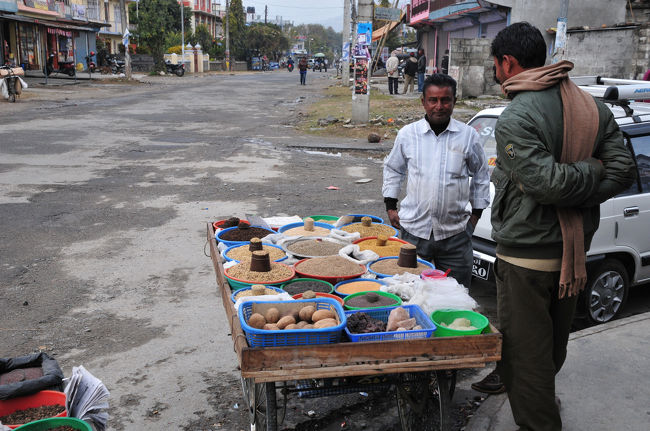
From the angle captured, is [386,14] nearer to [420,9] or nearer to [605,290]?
[605,290]

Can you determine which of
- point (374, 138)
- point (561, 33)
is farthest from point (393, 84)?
point (561, 33)

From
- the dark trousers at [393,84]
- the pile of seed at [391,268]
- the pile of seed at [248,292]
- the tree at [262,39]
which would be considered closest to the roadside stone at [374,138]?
the pile of seed at [391,268]

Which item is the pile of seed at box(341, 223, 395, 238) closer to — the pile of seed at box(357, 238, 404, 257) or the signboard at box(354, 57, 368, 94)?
the pile of seed at box(357, 238, 404, 257)

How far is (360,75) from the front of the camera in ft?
54.9

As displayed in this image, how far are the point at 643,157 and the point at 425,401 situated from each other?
3330mm

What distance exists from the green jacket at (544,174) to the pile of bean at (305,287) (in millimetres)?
986

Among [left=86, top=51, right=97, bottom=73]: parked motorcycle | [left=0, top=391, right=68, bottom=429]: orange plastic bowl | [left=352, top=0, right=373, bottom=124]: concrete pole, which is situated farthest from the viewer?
[left=86, top=51, right=97, bottom=73]: parked motorcycle

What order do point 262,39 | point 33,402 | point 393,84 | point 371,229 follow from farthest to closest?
point 262,39, point 393,84, point 371,229, point 33,402

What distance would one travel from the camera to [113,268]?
5.95 m

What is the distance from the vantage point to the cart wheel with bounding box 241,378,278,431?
2.77 metres

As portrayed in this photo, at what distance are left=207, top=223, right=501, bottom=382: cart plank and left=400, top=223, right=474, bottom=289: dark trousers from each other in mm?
1283

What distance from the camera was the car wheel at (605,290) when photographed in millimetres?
4828

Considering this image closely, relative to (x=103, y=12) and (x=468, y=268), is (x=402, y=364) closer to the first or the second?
(x=468, y=268)

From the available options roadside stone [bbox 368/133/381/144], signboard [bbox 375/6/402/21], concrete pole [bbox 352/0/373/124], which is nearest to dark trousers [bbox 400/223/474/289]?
roadside stone [bbox 368/133/381/144]
